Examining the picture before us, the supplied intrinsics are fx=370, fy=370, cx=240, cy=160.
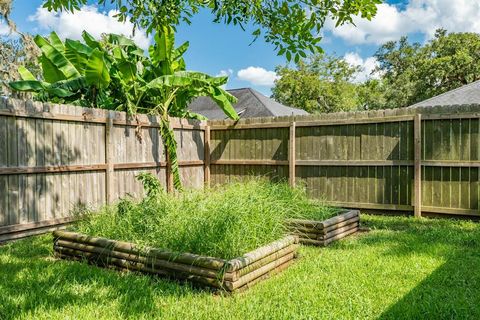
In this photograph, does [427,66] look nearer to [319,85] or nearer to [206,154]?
[319,85]

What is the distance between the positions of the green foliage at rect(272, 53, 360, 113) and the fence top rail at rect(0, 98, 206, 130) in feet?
72.7

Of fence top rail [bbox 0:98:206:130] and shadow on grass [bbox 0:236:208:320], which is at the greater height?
fence top rail [bbox 0:98:206:130]

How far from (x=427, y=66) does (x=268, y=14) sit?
2431 centimetres

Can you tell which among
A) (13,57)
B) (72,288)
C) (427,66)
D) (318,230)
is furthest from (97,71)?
(427,66)

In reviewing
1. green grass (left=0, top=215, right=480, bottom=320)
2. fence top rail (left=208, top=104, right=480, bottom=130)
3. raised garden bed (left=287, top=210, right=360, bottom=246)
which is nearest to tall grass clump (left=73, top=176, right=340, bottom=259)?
raised garden bed (left=287, top=210, right=360, bottom=246)

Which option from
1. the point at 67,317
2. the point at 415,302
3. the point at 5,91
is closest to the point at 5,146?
the point at 67,317

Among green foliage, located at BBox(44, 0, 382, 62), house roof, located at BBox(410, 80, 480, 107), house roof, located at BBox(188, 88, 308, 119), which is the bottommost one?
green foliage, located at BBox(44, 0, 382, 62)

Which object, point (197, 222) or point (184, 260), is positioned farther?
point (197, 222)

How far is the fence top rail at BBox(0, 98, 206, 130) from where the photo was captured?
4.97 metres

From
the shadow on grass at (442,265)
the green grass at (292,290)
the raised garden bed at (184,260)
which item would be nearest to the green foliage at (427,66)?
the shadow on grass at (442,265)

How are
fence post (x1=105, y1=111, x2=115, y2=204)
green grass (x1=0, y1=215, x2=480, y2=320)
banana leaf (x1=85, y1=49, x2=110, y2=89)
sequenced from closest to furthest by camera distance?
green grass (x1=0, y1=215, x2=480, y2=320) → banana leaf (x1=85, y1=49, x2=110, y2=89) → fence post (x1=105, y1=111, x2=115, y2=204)

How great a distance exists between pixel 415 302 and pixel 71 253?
3416mm

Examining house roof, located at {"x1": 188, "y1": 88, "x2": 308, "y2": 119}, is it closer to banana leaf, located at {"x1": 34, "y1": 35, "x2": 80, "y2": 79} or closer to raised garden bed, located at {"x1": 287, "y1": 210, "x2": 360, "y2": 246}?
banana leaf, located at {"x1": 34, "y1": 35, "x2": 80, "y2": 79}

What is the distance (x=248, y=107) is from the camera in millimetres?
17391
